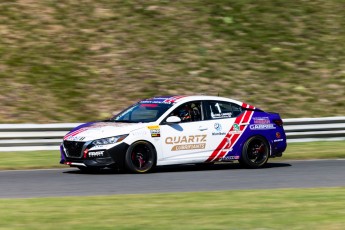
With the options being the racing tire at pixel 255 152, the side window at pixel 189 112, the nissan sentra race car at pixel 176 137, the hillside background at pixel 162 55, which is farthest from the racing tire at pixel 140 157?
the hillside background at pixel 162 55

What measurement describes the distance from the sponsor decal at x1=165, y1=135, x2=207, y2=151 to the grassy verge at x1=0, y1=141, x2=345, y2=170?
2.49 metres

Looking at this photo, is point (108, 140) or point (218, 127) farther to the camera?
point (218, 127)

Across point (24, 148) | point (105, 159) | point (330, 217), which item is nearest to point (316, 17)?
point (24, 148)

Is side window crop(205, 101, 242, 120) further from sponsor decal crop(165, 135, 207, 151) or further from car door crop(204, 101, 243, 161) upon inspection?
sponsor decal crop(165, 135, 207, 151)

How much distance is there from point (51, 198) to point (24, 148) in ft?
23.0

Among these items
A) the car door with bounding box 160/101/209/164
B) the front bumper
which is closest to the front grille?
the front bumper

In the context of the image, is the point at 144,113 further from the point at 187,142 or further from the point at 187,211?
the point at 187,211

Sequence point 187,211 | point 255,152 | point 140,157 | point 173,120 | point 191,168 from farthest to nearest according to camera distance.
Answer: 1. point 191,168
2. point 255,152
3. point 173,120
4. point 140,157
5. point 187,211

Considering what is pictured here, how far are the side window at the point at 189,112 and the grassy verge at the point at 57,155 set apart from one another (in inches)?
104

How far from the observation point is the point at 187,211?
9125mm

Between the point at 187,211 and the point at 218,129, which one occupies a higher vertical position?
the point at 218,129

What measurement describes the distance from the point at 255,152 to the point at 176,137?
1807 mm

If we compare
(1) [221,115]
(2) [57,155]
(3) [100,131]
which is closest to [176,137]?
(1) [221,115]

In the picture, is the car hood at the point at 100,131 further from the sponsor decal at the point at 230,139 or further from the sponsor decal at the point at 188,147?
the sponsor decal at the point at 230,139
